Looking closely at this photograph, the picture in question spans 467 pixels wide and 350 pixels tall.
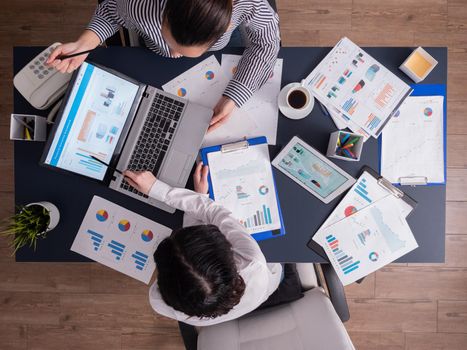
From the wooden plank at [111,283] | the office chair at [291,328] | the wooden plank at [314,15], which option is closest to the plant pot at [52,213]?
the office chair at [291,328]

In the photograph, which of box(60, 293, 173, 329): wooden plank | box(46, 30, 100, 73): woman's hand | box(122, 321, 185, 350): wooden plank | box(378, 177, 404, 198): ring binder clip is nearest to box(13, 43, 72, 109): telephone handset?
box(46, 30, 100, 73): woman's hand

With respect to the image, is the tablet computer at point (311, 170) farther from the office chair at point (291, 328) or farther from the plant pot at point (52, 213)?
the plant pot at point (52, 213)

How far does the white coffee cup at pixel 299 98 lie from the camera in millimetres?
1202

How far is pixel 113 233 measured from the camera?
1.24 meters

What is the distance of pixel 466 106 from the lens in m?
1.92

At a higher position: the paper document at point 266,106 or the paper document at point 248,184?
the paper document at point 266,106

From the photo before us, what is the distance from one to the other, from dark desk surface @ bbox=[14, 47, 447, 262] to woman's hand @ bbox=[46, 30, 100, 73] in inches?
2.2

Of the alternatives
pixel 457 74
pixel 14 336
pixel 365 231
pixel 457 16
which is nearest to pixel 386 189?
pixel 365 231

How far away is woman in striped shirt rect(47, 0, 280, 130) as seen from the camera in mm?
854

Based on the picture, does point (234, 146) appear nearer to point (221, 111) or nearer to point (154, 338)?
point (221, 111)

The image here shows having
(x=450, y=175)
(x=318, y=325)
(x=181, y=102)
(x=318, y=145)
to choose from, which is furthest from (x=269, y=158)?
(x=450, y=175)

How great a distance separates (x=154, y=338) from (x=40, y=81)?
1.40m

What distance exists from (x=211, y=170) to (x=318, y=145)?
0.37 meters

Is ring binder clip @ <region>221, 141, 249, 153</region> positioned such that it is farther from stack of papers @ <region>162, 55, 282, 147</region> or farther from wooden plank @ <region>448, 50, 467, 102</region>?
wooden plank @ <region>448, 50, 467, 102</region>
